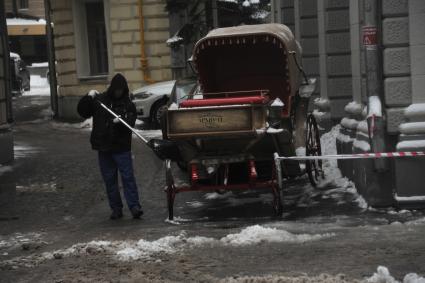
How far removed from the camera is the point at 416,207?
9.77m

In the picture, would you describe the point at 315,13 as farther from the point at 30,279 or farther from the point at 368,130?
the point at 30,279

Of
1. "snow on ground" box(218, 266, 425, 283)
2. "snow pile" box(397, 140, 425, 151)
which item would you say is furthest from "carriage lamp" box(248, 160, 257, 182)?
"snow on ground" box(218, 266, 425, 283)

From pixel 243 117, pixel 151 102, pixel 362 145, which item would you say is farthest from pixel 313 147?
pixel 151 102

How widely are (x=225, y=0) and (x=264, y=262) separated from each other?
1693 cm

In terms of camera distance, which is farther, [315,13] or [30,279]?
[315,13]

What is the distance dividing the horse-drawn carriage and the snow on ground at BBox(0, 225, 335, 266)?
4.01 feet

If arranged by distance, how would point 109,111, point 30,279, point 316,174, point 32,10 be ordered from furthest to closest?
point 32,10 → point 316,174 → point 109,111 → point 30,279

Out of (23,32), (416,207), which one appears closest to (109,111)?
(416,207)

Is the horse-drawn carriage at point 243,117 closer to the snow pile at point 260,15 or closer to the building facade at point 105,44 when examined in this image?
the snow pile at point 260,15

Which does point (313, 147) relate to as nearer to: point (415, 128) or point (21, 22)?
point (415, 128)

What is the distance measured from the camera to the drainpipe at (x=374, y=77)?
32.2 feet

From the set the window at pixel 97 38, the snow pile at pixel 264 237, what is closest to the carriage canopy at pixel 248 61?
the snow pile at pixel 264 237

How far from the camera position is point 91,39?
2783cm

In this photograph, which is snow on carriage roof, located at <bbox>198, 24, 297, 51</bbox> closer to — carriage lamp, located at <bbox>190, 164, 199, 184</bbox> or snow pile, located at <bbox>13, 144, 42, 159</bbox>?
carriage lamp, located at <bbox>190, 164, 199, 184</bbox>
